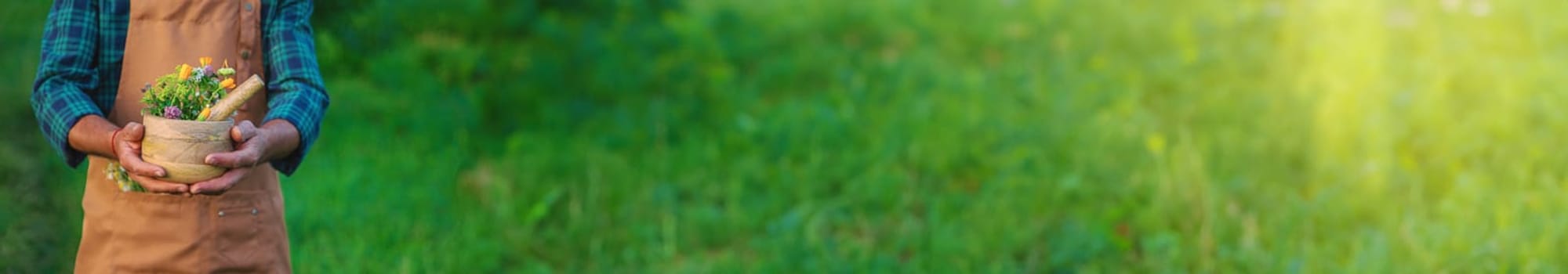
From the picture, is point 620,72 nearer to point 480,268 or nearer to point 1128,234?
point 480,268

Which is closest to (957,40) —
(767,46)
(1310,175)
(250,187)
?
(767,46)

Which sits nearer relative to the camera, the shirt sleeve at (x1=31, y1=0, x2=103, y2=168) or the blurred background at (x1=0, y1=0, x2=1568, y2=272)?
the shirt sleeve at (x1=31, y1=0, x2=103, y2=168)

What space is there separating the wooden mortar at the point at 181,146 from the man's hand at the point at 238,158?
2 cm

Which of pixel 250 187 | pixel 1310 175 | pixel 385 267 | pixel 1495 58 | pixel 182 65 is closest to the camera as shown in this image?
pixel 182 65

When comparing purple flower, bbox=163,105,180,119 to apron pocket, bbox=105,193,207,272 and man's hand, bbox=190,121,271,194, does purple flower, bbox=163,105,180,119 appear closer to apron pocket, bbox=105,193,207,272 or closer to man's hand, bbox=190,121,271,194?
man's hand, bbox=190,121,271,194

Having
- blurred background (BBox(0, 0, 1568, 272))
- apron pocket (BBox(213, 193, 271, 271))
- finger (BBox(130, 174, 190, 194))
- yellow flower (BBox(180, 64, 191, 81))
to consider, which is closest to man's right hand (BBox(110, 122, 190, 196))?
finger (BBox(130, 174, 190, 194))

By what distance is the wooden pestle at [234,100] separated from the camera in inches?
86.8

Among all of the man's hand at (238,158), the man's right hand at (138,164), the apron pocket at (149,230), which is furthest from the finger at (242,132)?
the apron pocket at (149,230)

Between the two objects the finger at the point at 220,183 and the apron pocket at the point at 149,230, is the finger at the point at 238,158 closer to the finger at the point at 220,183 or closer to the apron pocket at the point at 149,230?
the finger at the point at 220,183

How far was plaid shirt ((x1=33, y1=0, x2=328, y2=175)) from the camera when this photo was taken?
227 centimetres

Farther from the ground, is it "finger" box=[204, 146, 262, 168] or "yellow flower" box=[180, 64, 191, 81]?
"yellow flower" box=[180, 64, 191, 81]

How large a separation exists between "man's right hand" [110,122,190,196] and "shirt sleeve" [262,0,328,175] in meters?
0.24

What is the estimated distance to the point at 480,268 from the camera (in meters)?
4.96

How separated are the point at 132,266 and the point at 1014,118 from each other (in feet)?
A: 15.8
